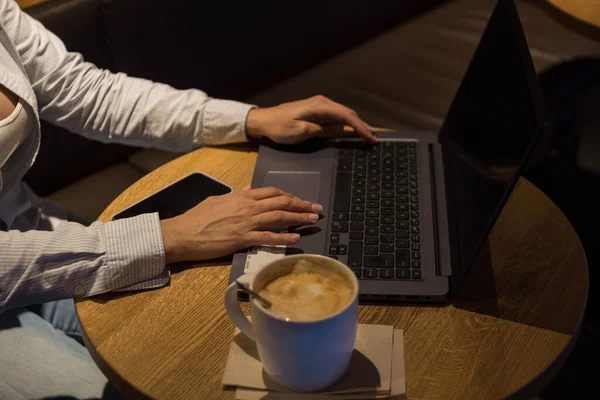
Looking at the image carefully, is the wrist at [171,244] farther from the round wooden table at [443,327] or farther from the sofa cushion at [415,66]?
the sofa cushion at [415,66]

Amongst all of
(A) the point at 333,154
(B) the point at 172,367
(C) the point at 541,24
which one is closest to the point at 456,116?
(A) the point at 333,154

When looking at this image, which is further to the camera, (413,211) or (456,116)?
(456,116)

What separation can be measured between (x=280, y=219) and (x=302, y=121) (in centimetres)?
28

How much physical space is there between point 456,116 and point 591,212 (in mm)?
990

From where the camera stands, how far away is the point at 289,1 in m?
1.99

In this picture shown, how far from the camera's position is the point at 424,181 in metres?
1.07

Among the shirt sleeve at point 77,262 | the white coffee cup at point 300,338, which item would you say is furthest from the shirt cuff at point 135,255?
the white coffee cup at point 300,338

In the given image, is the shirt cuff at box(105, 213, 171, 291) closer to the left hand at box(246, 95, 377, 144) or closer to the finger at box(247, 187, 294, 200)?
the finger at box(247, 187, 294, 200)

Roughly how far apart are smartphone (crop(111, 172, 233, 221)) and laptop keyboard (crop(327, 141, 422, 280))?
0.73 ft

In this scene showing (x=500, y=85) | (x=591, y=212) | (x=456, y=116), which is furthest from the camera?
(x=591, y=212)

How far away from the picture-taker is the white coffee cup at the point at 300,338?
631 mm

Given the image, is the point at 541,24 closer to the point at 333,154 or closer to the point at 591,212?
the point at 591,212

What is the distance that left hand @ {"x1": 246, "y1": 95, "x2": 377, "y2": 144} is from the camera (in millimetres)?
1149

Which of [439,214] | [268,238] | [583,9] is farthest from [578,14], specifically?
[268,238]
